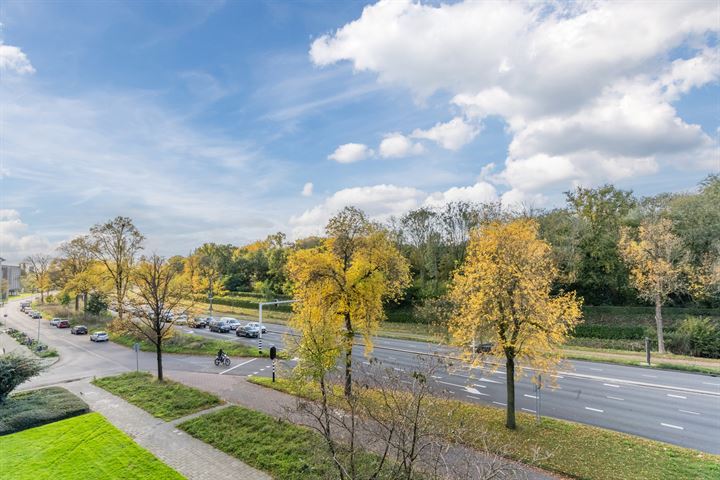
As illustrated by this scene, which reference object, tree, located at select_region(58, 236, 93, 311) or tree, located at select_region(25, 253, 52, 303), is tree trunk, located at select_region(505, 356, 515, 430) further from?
tree, located at select_region(25, 253, 52, 303)

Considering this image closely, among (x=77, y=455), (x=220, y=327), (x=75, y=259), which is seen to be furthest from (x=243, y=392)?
(x=75, y=259)

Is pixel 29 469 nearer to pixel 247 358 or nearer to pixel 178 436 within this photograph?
pixel 178 436

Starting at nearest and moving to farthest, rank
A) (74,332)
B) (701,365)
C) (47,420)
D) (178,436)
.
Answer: (178,436), (47,420), (701,365), (74,332)

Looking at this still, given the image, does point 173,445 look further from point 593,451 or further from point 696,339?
point 696,339

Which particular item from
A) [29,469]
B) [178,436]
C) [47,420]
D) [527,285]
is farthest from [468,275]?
[47,420]

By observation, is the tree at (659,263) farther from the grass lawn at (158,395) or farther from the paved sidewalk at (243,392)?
the grass lawn at (158,395)

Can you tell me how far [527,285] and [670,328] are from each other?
105 feet

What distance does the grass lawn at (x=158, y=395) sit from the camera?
1827cm

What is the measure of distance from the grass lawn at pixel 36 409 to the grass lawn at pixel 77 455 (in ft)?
2.10

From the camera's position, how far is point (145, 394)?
2061cm

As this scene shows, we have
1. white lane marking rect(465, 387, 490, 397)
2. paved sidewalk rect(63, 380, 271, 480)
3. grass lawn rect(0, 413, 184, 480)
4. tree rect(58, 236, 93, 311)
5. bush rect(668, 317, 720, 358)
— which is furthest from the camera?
tree rect(58, 236, 93, 311)

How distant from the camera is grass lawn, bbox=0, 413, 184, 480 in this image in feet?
41.2

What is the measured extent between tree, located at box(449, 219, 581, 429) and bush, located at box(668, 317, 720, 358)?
26.1 m

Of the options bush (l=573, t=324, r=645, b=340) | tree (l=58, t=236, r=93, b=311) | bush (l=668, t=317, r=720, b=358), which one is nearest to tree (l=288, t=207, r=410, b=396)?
bush (l=573, t=324, r=645, b=340)
